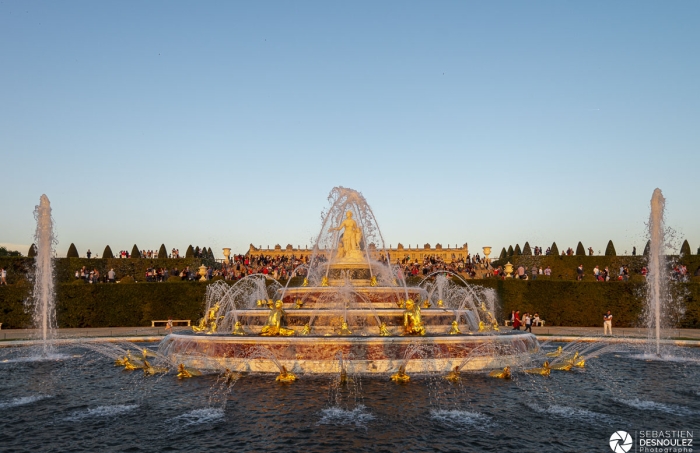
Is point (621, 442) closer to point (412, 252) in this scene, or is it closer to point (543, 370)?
point (543, 370)

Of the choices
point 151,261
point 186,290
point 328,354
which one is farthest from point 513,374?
point 151,261

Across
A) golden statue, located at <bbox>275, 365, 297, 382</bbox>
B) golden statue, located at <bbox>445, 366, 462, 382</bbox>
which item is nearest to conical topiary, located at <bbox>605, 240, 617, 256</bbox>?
golden statue, located at <bbox>445, 366, 462, 382</bbox>

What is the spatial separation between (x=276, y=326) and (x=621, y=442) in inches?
426

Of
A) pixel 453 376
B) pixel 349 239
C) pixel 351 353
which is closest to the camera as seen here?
pixel 453 376

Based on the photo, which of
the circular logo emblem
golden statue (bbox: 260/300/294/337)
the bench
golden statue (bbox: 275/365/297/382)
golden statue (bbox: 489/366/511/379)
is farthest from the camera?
the bench

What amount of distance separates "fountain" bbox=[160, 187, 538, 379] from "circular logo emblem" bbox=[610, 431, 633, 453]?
5924mm

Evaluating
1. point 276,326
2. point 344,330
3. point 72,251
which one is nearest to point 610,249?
point 344,330

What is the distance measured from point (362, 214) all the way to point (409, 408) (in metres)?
16.4

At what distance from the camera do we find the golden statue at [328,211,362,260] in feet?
87.7

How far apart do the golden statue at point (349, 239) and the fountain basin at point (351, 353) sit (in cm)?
1034

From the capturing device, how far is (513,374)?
54.0ft

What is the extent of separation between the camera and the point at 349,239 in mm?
26734

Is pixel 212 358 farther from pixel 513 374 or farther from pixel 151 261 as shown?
pixel 151 261

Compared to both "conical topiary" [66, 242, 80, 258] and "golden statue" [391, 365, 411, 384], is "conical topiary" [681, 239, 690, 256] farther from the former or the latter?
"conical topiary" [66, 242, 80, 258]
